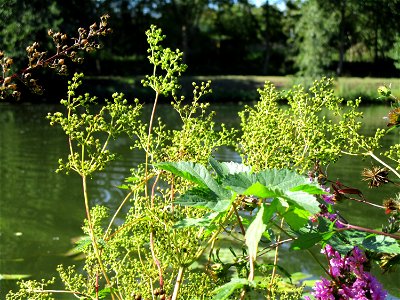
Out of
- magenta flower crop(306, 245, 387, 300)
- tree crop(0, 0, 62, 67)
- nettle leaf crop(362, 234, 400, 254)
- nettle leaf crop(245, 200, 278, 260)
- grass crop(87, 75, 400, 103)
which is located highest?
tree crop(0, 0, 62, 67)

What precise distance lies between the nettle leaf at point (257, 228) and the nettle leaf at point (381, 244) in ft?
1.30

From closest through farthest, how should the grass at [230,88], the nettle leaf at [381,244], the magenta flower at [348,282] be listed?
the nettle leaf at [381,244], the magenta flower at [348,282], the grass at [230,88]

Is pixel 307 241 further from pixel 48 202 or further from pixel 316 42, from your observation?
pixel 316 42

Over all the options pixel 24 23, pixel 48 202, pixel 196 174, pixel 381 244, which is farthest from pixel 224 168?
pixel 24 23

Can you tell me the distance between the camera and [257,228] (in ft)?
3.01

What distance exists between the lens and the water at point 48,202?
541 cm

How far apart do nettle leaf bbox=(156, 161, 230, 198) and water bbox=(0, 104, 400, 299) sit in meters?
1.53

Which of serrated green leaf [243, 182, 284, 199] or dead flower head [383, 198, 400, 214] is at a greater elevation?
serrated green leaf [243, 182, 284, 199]

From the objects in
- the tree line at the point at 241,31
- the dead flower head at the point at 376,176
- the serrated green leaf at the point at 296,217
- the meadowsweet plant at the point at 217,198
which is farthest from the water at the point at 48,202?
the tree line at the point at 241,31

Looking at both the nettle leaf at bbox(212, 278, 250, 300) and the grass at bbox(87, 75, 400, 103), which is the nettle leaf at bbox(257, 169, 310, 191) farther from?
the grass at bbox(87, 75, 400, 103)

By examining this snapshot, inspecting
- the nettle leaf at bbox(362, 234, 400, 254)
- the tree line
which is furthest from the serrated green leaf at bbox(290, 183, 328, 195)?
the tree line

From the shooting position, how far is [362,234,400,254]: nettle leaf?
1234 mm

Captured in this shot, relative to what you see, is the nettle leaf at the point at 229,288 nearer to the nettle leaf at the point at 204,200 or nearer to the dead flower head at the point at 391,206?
the nettle leaf at the point at 204,200

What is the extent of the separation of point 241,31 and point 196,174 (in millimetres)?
49838
